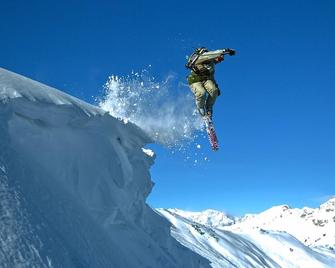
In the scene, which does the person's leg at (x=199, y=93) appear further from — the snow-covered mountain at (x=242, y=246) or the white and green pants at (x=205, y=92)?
the snow-covered mountain at (x=242, y=246)

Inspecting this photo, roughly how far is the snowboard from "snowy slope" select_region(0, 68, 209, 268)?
12.2 ft

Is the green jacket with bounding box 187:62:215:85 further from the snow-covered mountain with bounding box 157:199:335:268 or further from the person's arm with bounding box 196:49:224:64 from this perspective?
the snow-covered mountain with bounding box 157:199:335:268

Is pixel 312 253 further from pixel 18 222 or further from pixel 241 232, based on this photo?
pixel 18 222

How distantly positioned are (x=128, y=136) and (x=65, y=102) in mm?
5519

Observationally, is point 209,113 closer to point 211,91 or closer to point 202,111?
point 202,111

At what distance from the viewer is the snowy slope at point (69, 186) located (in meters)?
8.30

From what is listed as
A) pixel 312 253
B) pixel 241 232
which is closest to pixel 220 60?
pixel 241 232

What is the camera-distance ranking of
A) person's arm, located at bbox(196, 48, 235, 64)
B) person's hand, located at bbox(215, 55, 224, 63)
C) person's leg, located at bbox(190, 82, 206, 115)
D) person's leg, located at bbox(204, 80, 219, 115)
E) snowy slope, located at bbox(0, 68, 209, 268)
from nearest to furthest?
snowy slope, located at bbox(0, 68, 209, 268) → person's arm, located at bbox(196, 48, 235, 64) → person's hand, located at bbox(215, 55, 224, 63) → person's leg, located at bbox(204, 80, 219, 115) → person's leg, located at bbox(190, 82, 206, 115)

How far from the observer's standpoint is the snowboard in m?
15.8

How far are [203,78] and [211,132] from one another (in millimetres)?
2177

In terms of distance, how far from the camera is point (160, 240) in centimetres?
1975

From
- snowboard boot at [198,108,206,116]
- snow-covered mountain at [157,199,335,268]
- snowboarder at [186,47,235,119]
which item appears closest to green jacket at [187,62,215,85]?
snowboarder at [186,47,235,119]

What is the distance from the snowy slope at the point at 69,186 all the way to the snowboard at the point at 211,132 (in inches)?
146

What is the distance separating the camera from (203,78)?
15141 mm
